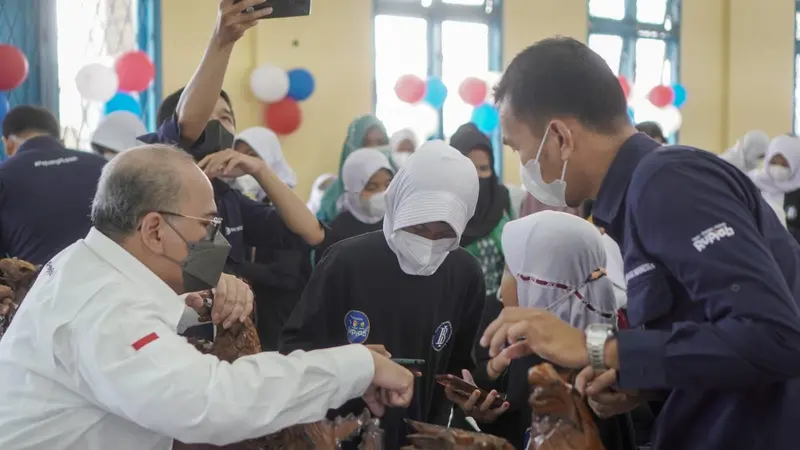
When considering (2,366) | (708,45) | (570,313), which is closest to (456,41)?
(708,45)

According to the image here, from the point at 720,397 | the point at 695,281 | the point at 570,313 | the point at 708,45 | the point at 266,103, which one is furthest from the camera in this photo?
the point at 708,45

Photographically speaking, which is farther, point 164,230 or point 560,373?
point 164,230

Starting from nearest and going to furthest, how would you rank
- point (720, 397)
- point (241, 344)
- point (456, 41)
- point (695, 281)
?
point (695, 281), point (720, 397), point (241, 344), point (456, 41)

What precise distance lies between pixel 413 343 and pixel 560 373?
72 cm

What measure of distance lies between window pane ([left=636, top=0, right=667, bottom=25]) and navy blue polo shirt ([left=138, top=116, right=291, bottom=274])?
23.8ft

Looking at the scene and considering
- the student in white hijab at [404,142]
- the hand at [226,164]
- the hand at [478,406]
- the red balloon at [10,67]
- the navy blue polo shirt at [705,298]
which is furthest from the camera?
the student in white hijab at [404,142]

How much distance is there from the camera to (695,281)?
3.81 feet

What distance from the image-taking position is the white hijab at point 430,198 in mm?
2117

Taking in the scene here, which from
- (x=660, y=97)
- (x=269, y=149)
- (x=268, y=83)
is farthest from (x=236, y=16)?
(x=660, y=97)

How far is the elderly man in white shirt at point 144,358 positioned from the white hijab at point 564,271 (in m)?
0.68

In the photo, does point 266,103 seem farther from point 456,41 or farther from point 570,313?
point 570,313

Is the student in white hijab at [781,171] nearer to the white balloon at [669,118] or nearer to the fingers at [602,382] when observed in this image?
the white balloon at [669,118]

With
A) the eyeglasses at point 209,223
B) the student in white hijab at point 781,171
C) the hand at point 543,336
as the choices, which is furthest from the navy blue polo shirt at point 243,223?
the student in white hijab at point 781,171

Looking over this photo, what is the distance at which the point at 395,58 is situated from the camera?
7914 mm
